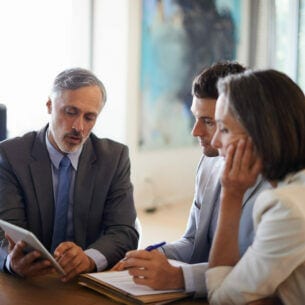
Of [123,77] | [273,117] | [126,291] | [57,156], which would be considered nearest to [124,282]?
[126,291]

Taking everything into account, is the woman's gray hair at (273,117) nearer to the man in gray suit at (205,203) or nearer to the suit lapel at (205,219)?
the man in gray suit at (205,203)

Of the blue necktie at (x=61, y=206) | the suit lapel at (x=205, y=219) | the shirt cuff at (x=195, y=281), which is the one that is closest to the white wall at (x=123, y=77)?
the blue necktie at (x=61, y=206)

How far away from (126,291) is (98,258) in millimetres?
451

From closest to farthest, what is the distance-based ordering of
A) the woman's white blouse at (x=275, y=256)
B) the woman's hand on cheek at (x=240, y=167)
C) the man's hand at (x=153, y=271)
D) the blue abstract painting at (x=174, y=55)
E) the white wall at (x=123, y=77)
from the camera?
the woman's white blouse at (x=275, y=256)
the woman's hand on cheek at (x=240, y=167)
the man's hand at (x=153, y=271)
the white wall at (x=123, y=77)
the blue abstract painting at (x=174, y=55)

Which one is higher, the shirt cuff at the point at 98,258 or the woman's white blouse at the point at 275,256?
the woman's white blouse at the point at 275,256

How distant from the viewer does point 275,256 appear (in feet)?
4.10

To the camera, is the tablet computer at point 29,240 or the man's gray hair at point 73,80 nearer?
the tablet computer at point 29,240

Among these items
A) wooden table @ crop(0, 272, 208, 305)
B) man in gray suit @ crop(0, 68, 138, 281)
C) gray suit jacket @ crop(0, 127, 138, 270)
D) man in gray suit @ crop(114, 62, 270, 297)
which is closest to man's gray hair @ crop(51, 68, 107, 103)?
man in gray suit @ crop(0, 68, 138, 281)

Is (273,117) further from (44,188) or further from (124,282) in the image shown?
(44,188)

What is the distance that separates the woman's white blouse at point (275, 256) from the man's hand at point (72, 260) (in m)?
0.52

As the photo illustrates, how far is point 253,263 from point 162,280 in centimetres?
29

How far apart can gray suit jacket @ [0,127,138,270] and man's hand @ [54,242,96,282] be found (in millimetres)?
137

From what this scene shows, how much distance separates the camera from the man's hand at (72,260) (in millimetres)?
1663

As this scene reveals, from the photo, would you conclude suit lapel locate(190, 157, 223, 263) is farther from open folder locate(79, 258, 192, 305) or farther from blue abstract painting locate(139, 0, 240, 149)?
blue abstract painting locate(139, 0, 240, 149)
